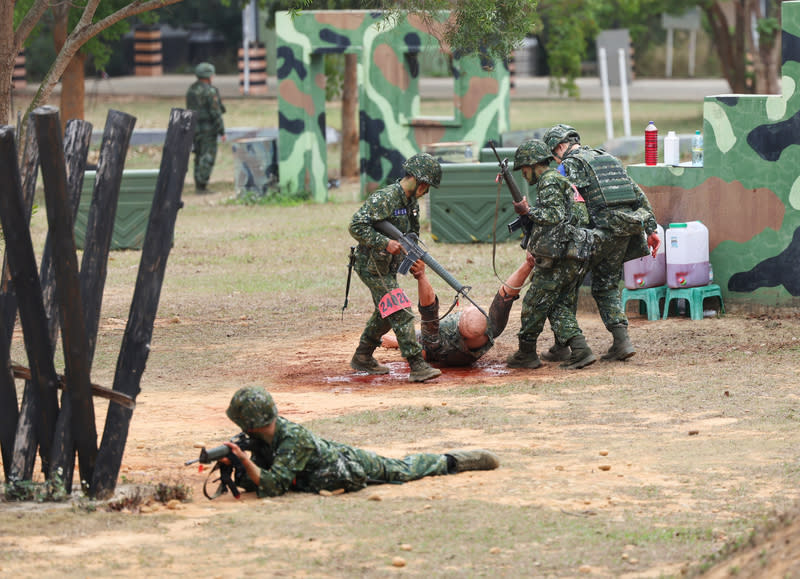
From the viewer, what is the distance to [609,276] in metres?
9.76

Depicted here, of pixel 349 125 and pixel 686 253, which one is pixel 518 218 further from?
pixel 349 125

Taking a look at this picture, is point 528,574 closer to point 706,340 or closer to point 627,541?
point 627,541

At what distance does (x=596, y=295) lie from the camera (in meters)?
9.83

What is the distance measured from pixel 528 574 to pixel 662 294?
6422 millimetres

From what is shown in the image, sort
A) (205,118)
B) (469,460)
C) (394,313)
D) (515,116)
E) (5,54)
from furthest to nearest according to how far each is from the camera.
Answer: (515,116) → (205,118) → (5,54) → (394,313) → (469,460)

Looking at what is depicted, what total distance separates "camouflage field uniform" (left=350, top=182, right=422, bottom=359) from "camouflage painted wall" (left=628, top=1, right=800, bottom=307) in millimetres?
3343

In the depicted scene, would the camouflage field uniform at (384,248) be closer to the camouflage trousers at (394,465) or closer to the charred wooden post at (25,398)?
the camouflage trousers at (394,465)

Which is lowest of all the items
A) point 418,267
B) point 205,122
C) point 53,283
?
point 418,267

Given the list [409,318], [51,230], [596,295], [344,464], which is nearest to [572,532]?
[344,464]

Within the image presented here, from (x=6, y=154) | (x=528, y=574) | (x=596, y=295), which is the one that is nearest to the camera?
(x=528, y=574)

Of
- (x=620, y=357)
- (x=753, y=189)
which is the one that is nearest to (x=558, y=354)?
(x=620, y=357)

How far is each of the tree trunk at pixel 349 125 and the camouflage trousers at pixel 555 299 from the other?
1417cm

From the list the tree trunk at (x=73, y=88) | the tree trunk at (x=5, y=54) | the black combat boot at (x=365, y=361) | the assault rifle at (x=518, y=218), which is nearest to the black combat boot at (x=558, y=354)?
Answer: the assault rifle at (x=518, y=218)

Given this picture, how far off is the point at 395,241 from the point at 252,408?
3.15 meters
